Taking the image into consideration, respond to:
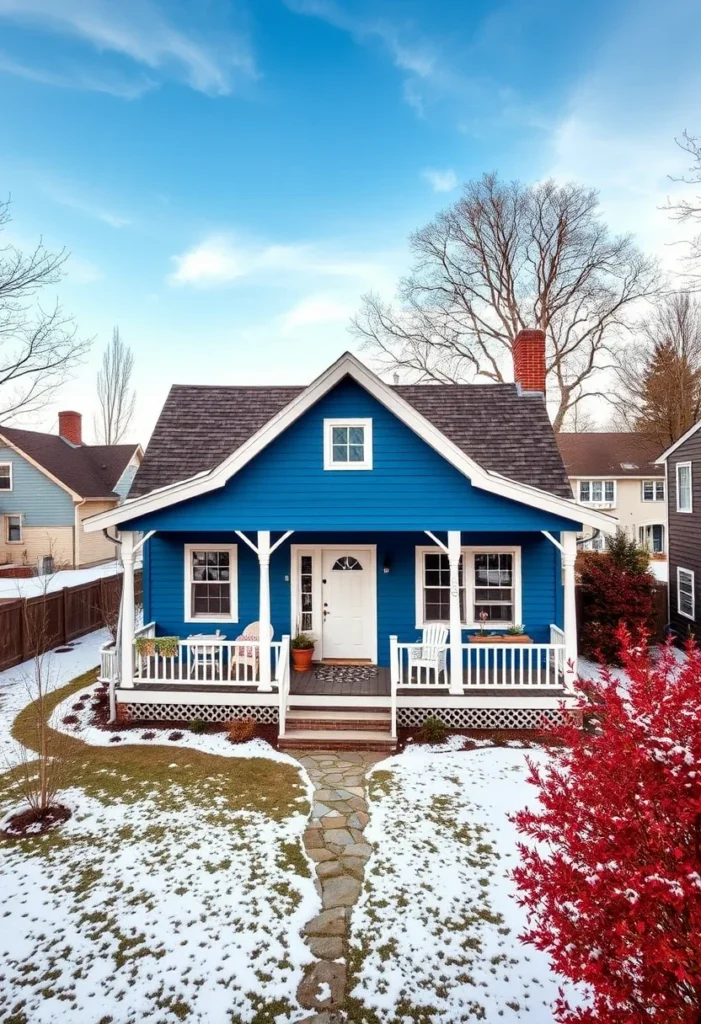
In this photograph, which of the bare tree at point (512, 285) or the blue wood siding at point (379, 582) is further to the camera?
the bare tree at point (512, 285)

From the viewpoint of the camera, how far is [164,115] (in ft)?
51.8

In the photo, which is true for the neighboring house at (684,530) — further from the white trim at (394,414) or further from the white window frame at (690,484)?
the white trim at (394,414)

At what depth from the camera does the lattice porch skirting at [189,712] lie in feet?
30.7

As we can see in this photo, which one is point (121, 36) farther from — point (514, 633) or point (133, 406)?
point (133, 406)

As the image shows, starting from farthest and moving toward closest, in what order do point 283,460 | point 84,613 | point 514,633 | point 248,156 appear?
point 248,156 < point 84,613 < point 514,633 < point 283,460

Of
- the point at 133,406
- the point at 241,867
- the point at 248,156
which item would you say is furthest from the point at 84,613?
the point at 133,406

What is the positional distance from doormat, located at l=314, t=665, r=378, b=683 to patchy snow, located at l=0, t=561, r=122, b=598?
9925mm

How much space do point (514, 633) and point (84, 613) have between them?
1250cm

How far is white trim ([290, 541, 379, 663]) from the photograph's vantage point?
36.1ft

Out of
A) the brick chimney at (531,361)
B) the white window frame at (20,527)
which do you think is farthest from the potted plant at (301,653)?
the white window frame at (20,527)

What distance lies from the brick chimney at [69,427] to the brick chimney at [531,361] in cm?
2855

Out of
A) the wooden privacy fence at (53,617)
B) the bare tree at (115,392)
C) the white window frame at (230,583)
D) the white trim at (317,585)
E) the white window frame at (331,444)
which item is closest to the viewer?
the white window frame at (331,444)

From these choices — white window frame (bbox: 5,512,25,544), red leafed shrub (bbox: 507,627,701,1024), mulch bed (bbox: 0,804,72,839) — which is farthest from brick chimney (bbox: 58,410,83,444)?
red leafed shrub (bbox: 507,627,701,1024)

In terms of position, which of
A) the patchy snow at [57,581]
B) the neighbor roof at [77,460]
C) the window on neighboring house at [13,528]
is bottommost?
the patchy snow at [57,581]
